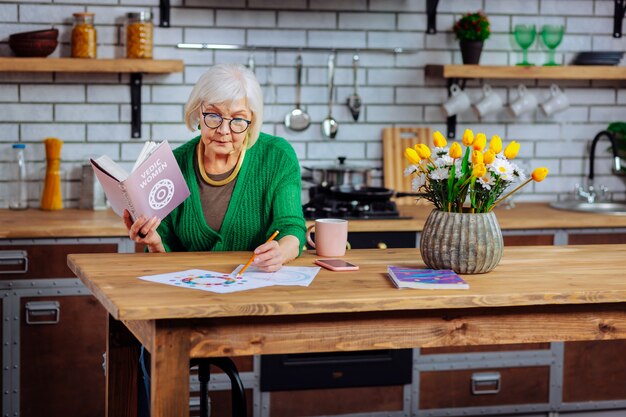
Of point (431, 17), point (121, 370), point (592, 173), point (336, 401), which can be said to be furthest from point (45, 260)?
point (592, 173)

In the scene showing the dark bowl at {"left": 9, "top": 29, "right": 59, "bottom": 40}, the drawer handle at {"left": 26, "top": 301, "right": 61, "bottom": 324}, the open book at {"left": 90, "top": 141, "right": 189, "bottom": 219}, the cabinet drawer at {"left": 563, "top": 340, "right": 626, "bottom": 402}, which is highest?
the dark bowl at {"left": 9, "top": 29, "right": 59, "bottom": 40}

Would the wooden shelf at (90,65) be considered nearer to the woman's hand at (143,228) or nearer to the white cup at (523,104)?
the woman's hand at (143,228)

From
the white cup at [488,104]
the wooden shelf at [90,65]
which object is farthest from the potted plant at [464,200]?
the white cup at [488,104]

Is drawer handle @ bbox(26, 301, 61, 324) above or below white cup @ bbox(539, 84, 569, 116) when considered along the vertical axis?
below

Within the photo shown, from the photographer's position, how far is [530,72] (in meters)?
4.80

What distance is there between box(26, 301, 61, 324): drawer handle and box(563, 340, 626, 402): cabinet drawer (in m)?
2.33

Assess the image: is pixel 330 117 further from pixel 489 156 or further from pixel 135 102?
pixel 489 156

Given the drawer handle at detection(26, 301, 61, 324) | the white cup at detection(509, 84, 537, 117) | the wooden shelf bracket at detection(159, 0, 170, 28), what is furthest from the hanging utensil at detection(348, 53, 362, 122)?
the drawer handle at detection(26, 301, 61, 324)

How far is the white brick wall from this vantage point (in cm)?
458

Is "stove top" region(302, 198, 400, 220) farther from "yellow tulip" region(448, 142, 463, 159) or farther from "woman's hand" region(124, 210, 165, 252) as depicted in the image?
"yellow tulip" region(448, 142, 463, 159)

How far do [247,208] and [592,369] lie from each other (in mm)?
2141

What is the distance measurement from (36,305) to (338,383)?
4.46 feet

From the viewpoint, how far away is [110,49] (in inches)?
182

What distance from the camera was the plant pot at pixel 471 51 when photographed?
477 cm
